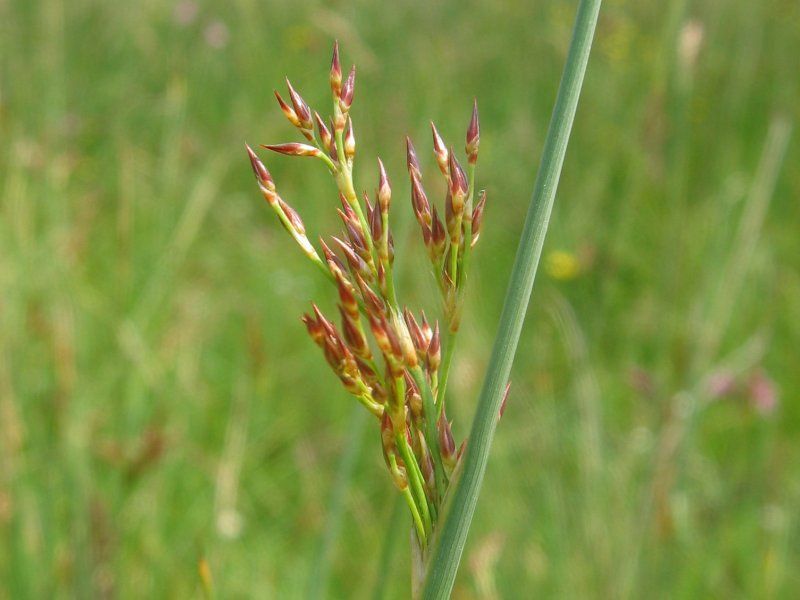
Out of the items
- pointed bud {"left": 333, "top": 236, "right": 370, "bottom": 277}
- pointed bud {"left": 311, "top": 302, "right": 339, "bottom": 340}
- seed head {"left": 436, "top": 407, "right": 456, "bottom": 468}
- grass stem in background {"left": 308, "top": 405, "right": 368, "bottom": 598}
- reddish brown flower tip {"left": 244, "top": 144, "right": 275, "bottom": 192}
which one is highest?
reddish brown flower tip {"left": 244, "top": 144, "right": 275, "bottom": 192}

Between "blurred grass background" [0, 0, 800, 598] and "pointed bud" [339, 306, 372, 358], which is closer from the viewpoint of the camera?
"pointed bud" [339, 306, 372, 358]

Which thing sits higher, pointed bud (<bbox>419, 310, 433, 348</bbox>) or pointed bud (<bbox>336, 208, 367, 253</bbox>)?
pointed bud (<bbox>336, 208, 367, 253</bbox>)

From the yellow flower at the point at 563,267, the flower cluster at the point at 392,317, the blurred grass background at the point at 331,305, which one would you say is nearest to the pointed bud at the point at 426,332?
the flower cluster at the point at 392,317

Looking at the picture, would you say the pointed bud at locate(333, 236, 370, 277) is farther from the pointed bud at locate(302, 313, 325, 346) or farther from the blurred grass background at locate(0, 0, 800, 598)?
the blurred grass background at locate(0, 0, 800, 598)

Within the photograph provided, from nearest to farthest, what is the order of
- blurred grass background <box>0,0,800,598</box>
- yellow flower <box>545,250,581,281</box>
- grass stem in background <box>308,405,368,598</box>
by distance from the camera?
grass stem in background <box>308,405,368,598</box>
blurred grass background <box>0,0,800,598</box>
yellow flower <box>545,250,581,281</box>

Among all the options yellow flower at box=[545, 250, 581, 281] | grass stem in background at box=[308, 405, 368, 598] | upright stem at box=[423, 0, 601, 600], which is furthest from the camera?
yellow flower at box=[545, 250, 581, 281]

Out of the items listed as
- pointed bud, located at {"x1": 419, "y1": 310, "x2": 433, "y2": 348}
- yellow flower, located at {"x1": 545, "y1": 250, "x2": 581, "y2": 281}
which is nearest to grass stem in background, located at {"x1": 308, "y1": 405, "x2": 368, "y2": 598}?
pointed bud, located at {"x1": 419, "y1": 310, "x2": 433, "y2": 348}

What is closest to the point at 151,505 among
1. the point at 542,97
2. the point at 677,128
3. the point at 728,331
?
the point at 677,128
